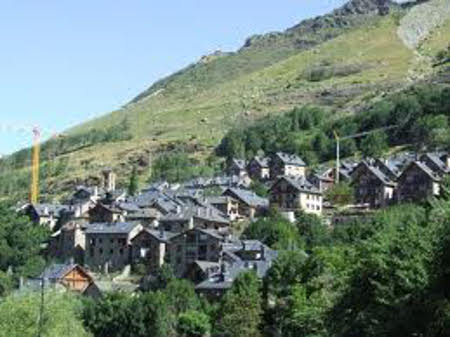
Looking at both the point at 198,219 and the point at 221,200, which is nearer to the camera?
the point at 198,219

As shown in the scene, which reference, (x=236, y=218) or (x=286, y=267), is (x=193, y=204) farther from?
(x=286, y=267)

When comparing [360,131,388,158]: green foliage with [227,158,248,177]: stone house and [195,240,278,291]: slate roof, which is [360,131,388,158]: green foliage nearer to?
[227,158,248,177]: stone house

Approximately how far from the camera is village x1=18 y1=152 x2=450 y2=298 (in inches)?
3890

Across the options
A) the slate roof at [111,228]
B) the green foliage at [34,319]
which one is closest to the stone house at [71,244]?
the slate roof at [111,228]

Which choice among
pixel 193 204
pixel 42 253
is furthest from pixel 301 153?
pixel 42 253

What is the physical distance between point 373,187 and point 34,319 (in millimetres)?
60034

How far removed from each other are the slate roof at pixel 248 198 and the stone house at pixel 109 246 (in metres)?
15.1

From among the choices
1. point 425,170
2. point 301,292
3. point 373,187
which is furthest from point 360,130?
point 301,292

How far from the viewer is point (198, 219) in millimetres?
109875

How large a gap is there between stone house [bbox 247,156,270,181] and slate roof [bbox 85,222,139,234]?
46428mm

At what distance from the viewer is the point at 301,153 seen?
166 m

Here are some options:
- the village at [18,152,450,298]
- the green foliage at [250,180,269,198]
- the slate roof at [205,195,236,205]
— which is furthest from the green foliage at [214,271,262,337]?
the green foliage at [250,180,269,198]

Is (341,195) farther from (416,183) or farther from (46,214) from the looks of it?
(46,214)

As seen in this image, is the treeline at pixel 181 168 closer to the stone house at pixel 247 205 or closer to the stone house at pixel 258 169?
the stone house at pixel 258 169
